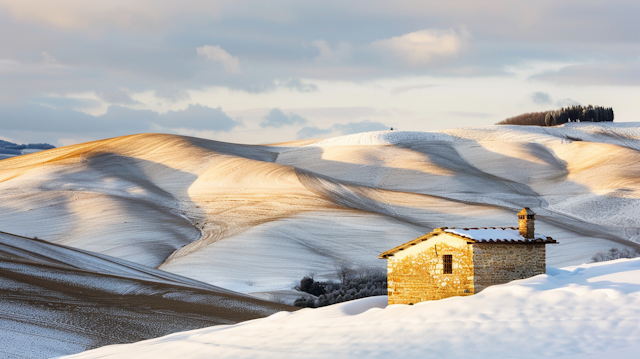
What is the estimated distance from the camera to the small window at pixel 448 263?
22438 millimetres

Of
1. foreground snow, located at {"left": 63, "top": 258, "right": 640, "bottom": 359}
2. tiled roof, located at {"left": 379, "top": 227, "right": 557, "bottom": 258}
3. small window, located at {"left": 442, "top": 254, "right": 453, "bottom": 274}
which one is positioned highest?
tiled roof, located at {"left": 379, "top": 227, "right": 557, "bottom": 258}

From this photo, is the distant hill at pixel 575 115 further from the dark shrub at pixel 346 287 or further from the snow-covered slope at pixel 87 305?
the snow-covered slope at pixel 87 305

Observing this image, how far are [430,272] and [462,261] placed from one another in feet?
4.17

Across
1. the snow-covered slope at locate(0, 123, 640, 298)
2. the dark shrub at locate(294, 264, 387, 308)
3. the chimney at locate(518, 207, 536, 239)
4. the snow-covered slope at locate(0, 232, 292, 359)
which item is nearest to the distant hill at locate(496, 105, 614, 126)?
the snow-covered slope at locate(0, 123, 640, 298)

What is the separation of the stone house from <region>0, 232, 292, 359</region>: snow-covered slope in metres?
8.91

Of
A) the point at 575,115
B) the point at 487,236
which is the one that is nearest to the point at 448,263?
the point at 487,236

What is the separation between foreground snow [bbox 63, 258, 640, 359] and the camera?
54.4 feet

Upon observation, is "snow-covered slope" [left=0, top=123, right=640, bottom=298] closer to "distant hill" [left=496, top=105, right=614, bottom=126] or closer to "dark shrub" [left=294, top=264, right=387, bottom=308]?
"dark shrub" [left=294, top=264, right=387, bottom=308]

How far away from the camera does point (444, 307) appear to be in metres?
19.6

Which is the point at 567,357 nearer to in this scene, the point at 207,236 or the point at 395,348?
the point at 395,348

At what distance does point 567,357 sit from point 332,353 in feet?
17.9

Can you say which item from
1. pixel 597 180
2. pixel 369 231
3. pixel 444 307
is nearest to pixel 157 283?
pixel 444 307

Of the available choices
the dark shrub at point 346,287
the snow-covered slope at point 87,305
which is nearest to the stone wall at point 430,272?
the snow-covered slope at point 87,305

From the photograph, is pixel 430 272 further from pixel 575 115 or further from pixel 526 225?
pixel 575 115
